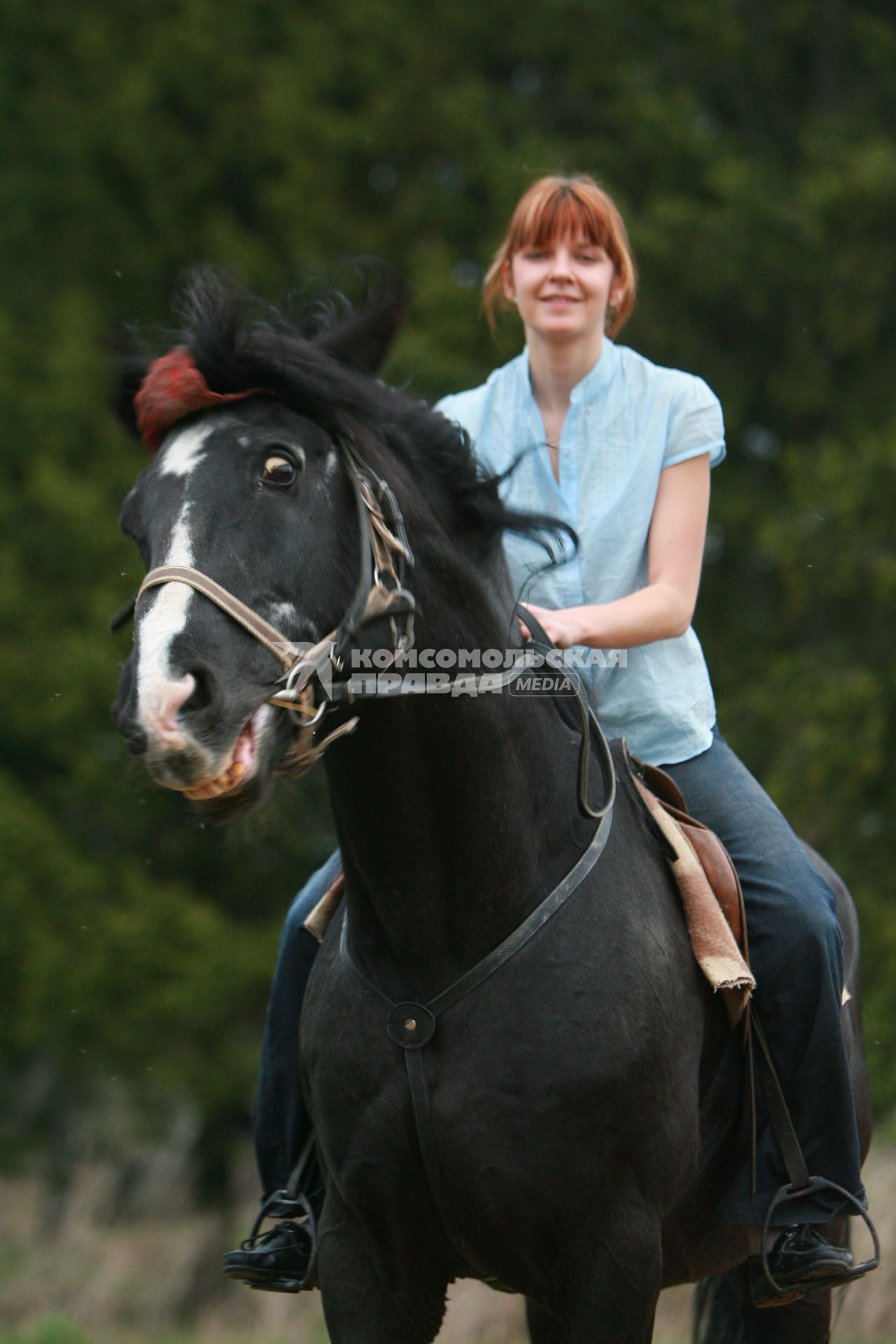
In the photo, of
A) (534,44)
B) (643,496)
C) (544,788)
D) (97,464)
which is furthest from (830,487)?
(544,788)

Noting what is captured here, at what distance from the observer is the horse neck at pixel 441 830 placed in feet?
10.4

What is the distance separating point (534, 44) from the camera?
13031mm

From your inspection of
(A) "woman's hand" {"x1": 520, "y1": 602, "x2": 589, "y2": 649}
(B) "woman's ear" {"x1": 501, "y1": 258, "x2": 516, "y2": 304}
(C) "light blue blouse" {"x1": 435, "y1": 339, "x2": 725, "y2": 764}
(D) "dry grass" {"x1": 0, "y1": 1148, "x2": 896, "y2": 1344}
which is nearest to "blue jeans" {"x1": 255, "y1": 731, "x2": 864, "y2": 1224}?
(C) "light blue blouse" {"x1": 435, "y1": 339, "x2": 725, "y2": 764}

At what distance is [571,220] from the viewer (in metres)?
4.15

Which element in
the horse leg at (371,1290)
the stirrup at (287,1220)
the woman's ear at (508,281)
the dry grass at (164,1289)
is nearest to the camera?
the horse leg at (371,1290)

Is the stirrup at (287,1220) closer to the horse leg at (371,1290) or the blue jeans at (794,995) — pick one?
the horse leg at (371,1290)

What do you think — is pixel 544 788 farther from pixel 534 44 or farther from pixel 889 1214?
pixel 534 44

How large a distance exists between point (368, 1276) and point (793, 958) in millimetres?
1255

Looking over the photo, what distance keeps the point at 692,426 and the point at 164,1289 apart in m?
8.88

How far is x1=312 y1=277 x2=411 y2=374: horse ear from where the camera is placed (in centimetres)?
324

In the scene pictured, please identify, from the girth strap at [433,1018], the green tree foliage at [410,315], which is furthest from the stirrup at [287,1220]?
the green tree foliage at [410,315]

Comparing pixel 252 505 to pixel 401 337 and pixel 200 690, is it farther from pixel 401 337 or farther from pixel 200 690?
pixel 401 337

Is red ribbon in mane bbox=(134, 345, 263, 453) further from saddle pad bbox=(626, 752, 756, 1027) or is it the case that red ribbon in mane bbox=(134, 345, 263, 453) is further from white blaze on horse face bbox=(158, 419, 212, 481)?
saddle pad bbox=(626, 752, 756, 1027)

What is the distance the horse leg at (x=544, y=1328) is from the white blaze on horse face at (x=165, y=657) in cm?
190
